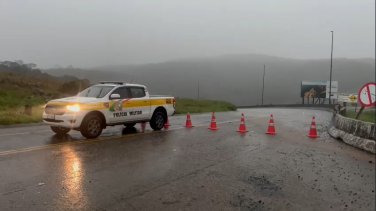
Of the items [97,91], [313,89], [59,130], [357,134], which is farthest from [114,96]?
[313,89]

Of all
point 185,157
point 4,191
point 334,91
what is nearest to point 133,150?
point 185,157

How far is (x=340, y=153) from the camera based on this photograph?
8.81m

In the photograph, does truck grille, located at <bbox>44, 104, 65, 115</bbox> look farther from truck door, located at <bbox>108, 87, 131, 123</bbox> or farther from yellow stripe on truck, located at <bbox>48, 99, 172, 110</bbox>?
truck door, located at <bbox>108, 87, 131, 123</bbox>

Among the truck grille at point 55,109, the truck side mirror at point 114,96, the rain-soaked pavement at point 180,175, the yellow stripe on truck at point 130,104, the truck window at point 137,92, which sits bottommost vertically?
the rain-soaked pavement at point 180,175

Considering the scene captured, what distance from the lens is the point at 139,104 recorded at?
12141 mm

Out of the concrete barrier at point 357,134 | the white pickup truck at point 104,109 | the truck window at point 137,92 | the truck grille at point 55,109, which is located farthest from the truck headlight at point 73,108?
the concrete barrier at point 357,134

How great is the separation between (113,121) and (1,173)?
17.2ft

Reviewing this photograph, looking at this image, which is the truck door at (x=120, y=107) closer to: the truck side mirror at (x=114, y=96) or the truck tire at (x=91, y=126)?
the truck side mirror at (x=114, y=96)

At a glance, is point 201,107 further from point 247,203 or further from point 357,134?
point 247,203

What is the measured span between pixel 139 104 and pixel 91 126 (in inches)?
91.3

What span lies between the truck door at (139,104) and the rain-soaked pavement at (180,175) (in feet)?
6.44

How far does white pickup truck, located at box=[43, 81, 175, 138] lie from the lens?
33.0 feet

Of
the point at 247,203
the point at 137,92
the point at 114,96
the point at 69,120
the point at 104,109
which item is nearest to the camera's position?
the point at 247,203

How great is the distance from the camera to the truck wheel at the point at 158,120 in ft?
41.9
